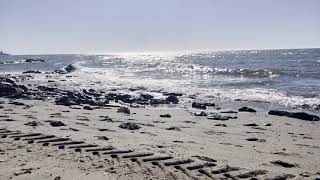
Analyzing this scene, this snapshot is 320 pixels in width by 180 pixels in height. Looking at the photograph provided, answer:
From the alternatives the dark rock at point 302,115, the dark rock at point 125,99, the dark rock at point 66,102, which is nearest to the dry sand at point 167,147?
the dark rock at point 302,115

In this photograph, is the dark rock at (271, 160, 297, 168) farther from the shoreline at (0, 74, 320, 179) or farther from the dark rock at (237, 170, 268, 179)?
the dark rock at (237, 170, 268, 179)

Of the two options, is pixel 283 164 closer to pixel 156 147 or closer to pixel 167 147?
pixel 167 147

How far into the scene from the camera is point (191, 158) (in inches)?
329

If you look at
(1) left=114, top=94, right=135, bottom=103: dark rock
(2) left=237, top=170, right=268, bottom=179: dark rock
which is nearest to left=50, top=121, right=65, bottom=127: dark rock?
(2) left=237, top=170, right=268, bottom=179: dark rock

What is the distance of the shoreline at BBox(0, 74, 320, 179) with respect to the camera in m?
7.66

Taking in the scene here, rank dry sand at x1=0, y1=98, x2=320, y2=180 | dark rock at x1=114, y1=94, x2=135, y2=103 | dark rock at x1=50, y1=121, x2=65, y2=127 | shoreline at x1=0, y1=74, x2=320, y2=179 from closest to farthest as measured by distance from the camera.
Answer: dry sand at x1=0, y1=98, x2=320, y2=180 < shoreline at x1=0, y1=74, x2=320, y2=179 < dark rock at x1=50, y1=121, x2=65, y2=127 < dark rock at x1=114, y1=94, x2=135, y2=103

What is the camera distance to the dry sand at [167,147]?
7469 mm

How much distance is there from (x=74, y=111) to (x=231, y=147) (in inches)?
342

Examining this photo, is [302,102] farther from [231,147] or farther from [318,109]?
[231,147]

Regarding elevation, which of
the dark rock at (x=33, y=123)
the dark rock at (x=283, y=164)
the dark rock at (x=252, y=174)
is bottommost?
the dark rock at (x=283, y=164)

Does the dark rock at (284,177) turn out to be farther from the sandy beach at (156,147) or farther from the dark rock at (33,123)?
the dark rock at (33,123)

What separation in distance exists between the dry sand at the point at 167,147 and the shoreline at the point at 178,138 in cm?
2

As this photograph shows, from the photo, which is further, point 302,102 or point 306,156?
point 302,102

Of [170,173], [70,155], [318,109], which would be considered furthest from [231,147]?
[318,109]
